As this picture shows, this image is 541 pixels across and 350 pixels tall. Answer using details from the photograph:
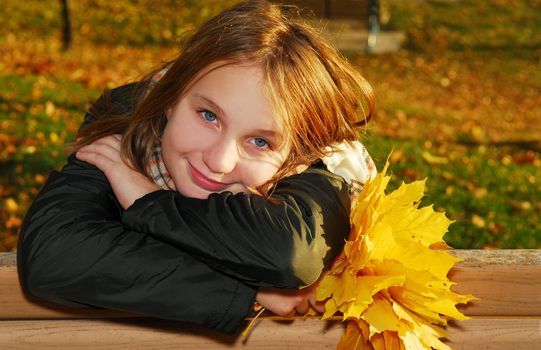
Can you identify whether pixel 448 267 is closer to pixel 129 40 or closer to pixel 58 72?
pixel 58 72

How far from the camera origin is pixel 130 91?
2.85 metres

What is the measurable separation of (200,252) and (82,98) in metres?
5.56

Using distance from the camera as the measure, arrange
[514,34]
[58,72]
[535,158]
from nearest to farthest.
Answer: [535,158] < [58,72] < [514,34]

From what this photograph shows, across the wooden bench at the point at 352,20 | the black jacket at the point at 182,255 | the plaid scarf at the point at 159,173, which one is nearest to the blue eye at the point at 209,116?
the black jacket at the point at 182,255

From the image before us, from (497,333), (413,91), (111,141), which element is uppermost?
(111,141)

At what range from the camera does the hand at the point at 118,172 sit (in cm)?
233

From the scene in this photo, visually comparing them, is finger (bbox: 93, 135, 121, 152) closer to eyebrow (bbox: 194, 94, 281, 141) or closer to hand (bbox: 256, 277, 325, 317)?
eyebrow (bbox: 194, 94, 281, 141)

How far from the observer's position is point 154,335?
2160 millimetres

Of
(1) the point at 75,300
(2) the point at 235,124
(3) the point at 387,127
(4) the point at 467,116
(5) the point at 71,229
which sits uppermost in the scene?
(2) the point at 235,124

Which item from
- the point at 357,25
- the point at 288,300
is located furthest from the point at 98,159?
the point at 357,25

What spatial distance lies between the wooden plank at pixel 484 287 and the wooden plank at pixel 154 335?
0.08 m

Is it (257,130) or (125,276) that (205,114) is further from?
(125,276)

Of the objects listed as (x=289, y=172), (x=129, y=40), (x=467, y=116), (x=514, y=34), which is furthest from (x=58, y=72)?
(x=514, y=34)

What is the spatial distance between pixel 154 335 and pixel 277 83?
77 cm
